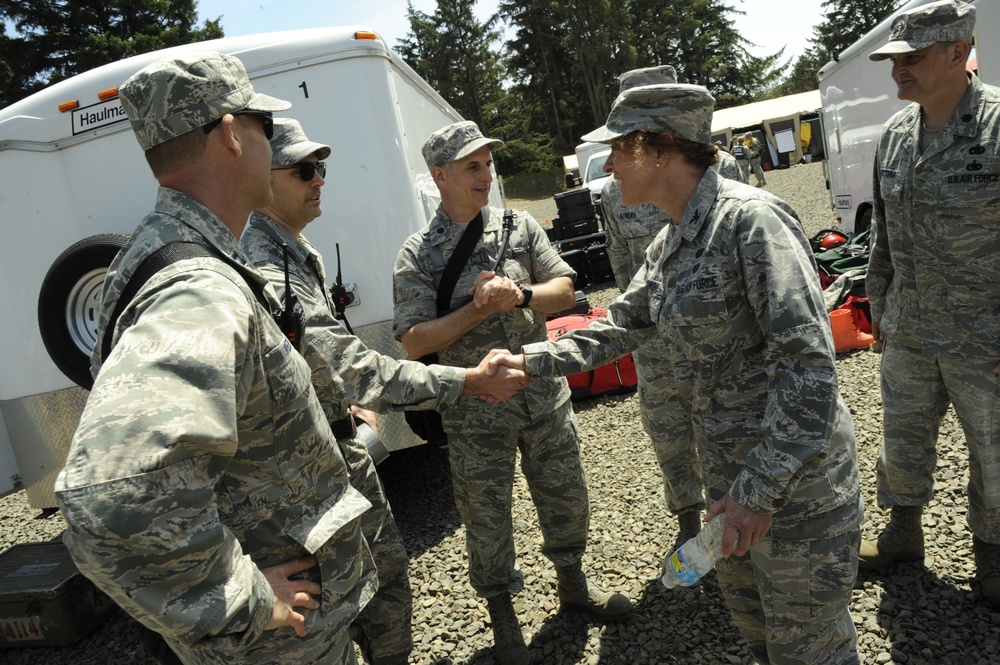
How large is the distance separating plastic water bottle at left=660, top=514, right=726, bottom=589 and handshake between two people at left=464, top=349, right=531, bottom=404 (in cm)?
88

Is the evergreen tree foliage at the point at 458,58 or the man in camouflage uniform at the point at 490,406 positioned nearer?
the man in camouflage uniform at the point at 490,406

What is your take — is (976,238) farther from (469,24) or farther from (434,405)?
(469,24)

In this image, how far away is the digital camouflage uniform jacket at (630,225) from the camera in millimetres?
3879

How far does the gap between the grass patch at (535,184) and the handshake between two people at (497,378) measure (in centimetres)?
3611

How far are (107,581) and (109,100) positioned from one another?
13.0 feet

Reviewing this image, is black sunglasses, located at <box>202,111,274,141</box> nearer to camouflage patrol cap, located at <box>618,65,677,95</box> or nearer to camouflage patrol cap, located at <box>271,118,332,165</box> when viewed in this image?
camouflage patrol cap, located at <box>271,118,332,165</box>

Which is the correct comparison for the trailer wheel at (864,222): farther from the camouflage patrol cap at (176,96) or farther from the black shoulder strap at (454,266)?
the camouflage patrol cap at (176,96)

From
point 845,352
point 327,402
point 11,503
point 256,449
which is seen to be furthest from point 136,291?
point 11,503

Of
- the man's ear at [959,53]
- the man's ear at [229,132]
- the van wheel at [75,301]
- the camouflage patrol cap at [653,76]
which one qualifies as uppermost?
the camouflage patrol cap at [653,76]

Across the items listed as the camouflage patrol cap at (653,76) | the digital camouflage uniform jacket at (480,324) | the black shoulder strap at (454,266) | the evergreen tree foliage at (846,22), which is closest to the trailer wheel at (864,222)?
the camouflage patrol cap at (653,76)

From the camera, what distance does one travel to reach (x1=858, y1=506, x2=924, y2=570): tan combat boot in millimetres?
3156

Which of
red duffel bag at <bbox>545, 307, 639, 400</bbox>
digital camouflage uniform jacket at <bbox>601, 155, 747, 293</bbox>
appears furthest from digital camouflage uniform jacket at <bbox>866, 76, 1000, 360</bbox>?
red duffel bag at <bbox>545, 307, 639, 400</bbox>

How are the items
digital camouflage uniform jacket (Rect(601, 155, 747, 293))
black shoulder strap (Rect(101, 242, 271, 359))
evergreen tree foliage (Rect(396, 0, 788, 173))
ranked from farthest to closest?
evergreen tree foliage (Rect(396, 0, 788, 173)) < digital camouflage uniform jacket (Rect(601, 155, 747, 293)) < black shoulder strap (Rect(101, 242, 271, 359))

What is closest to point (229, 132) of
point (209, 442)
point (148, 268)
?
point (148, 268)
